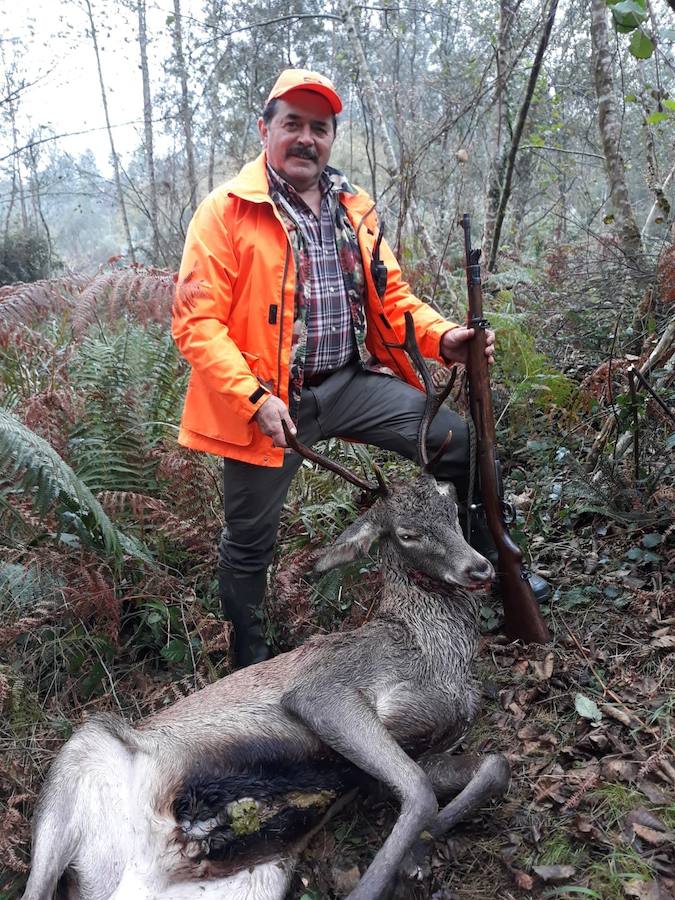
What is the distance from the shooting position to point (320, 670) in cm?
359

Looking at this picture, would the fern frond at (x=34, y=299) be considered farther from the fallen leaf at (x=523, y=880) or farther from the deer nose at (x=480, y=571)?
the fallen leaf at (x=523, y=880)

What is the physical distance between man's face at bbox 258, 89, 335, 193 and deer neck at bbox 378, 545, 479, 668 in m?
2.13

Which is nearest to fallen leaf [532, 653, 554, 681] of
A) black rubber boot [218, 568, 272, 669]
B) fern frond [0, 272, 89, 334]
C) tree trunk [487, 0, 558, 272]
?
black rubber boot [218, 568, 272, 669]

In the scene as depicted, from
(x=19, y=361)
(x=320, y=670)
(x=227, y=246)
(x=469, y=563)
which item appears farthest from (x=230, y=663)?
(x=19, y=361)

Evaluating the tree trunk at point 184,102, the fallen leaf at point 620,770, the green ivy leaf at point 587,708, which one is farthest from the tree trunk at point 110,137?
the fallen leaf at point 620,770

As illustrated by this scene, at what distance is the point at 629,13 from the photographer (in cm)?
297

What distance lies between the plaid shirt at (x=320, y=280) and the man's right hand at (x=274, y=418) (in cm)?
54

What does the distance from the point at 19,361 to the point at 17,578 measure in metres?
2.17

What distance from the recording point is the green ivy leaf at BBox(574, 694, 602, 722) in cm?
354

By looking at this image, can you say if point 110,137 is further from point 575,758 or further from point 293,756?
point 575,758

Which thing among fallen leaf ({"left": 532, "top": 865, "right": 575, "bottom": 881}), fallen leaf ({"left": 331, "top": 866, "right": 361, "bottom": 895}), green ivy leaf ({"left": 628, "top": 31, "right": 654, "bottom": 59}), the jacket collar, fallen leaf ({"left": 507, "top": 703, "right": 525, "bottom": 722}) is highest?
Answer: green ivy leaf ({"left": 628, "top": 31, "right": 654, "bottom": 59})

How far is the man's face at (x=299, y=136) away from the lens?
394 cm

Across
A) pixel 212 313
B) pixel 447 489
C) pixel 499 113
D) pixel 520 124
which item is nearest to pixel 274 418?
pixel 212 313

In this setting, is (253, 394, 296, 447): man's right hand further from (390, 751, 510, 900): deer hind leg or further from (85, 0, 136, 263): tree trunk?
(85, 0, 136, 263): tree trunk
